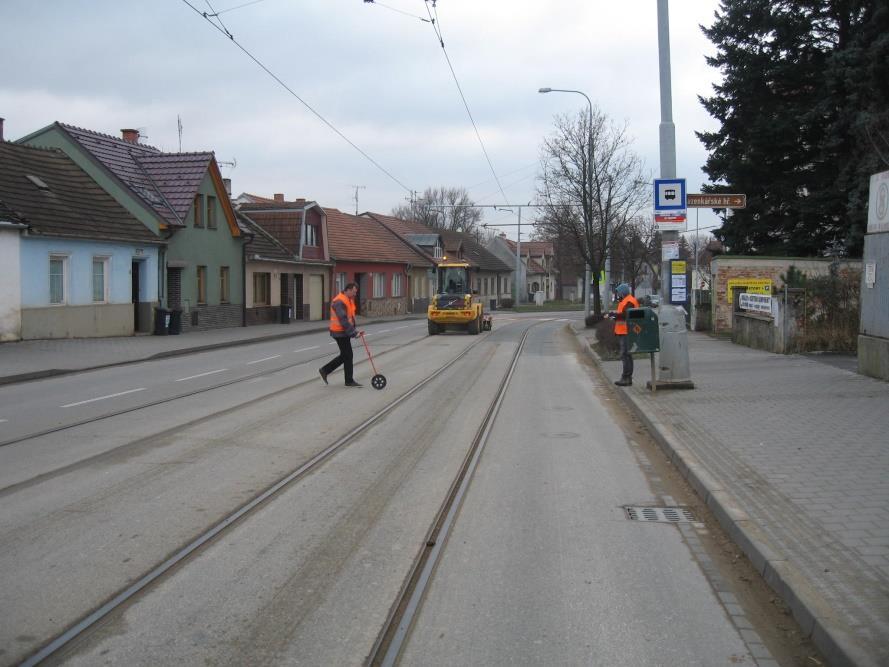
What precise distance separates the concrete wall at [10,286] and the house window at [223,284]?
39.2ft

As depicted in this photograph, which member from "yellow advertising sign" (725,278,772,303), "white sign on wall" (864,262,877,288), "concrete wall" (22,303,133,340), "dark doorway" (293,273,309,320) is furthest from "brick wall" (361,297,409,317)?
"white sign on wall" (864,262,877,288)

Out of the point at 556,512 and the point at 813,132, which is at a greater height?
the point at 813,132

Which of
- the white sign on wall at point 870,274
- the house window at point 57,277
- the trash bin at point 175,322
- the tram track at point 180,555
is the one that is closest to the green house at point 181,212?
the trash bin at point 175,322

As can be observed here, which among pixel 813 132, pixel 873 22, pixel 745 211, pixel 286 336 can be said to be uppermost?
pixel 873 22

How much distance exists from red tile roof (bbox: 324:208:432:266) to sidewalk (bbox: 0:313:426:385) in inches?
678

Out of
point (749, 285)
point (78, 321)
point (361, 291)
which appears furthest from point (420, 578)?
point (361, 291)

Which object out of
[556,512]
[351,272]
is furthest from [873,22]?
[351,272]

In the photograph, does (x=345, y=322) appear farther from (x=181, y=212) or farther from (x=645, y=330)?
(x=181, y=212)

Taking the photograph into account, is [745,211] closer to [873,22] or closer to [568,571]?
[873,22]

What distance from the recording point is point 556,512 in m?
6.63

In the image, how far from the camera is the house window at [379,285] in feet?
171

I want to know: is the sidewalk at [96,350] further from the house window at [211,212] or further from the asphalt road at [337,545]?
the asphalt road at [337,545]

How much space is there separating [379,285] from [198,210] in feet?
71.8

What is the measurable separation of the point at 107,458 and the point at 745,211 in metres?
26.4
